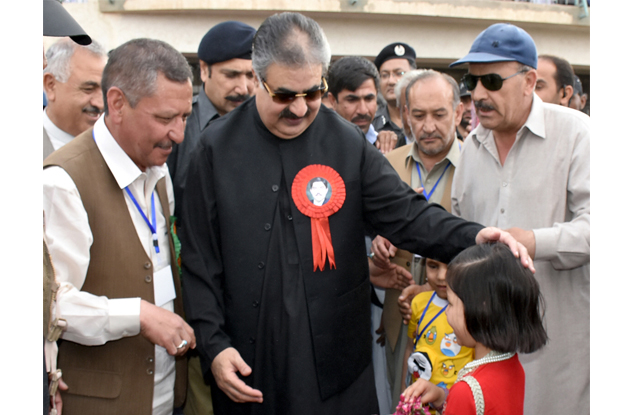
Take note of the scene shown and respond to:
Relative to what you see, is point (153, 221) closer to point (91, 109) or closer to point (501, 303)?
point (91, 109)

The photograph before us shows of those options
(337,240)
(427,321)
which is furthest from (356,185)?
(427,321)

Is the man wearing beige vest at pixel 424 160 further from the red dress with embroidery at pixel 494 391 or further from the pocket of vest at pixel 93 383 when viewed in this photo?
the pocket of vest at pixel 93 383

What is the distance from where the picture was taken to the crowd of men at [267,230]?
226 centimetres

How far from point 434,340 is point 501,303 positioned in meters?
0.93

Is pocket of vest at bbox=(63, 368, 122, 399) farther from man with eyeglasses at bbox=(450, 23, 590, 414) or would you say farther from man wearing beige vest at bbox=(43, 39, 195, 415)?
man with eyeglasses at bbox=(450, 23, 590, 414)

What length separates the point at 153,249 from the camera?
252cm

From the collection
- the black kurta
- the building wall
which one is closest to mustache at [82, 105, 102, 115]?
the black kurta

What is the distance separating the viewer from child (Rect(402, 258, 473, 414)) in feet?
8.79

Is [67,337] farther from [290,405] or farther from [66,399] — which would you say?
[290,405]

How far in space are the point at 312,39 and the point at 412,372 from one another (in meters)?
1.64

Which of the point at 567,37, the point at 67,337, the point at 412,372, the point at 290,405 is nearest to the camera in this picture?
the point at 67,337

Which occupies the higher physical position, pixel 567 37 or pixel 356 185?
pixel 567 37

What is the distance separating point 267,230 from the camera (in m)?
2.41

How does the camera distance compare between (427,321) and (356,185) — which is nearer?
(356,185)
